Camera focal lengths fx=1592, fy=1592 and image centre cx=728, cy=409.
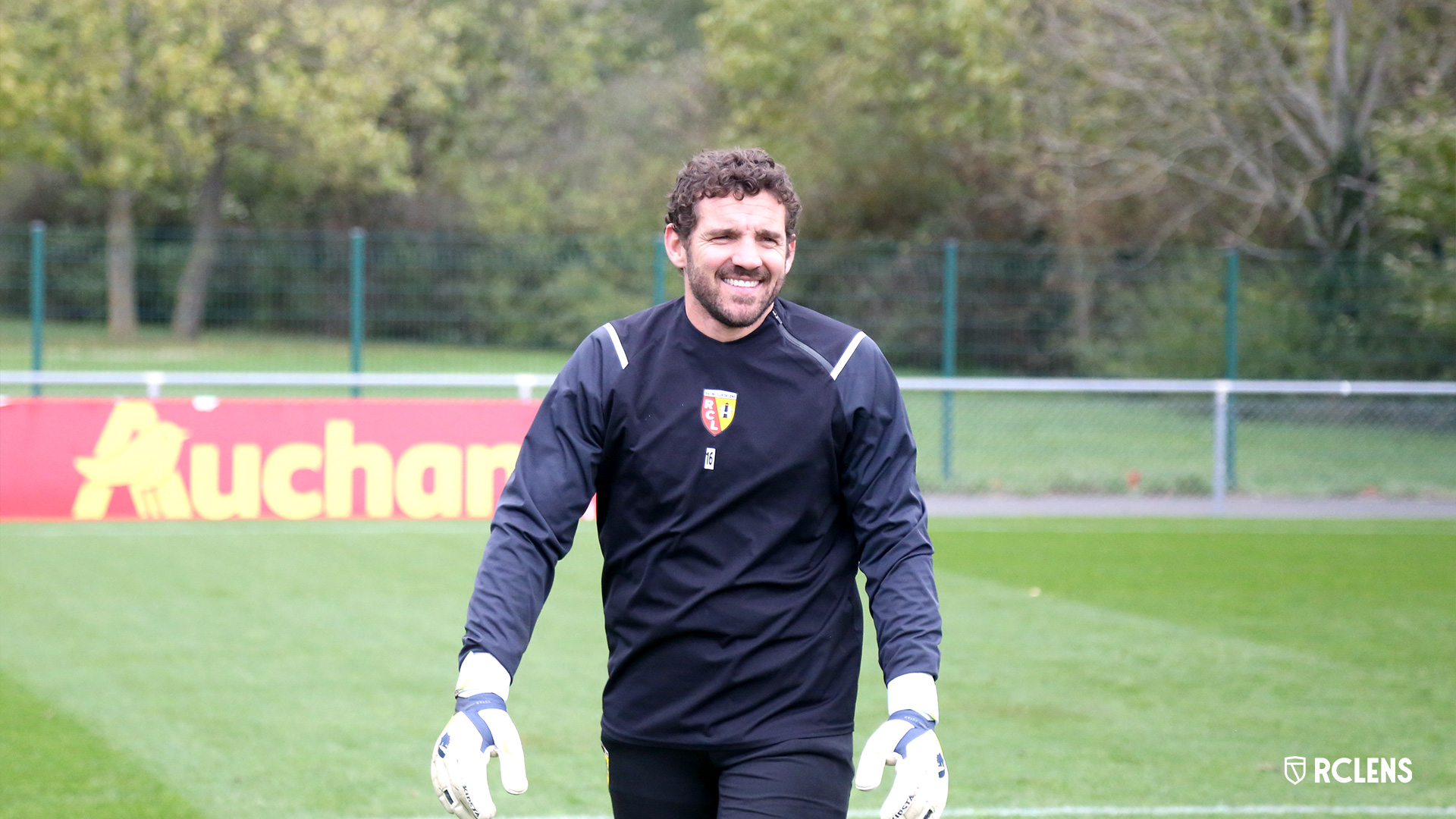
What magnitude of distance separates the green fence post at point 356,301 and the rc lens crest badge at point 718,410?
42.8 ft

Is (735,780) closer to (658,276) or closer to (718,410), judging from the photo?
(718,410)

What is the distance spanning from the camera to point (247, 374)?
15391 mm

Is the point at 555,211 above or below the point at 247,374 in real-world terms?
above

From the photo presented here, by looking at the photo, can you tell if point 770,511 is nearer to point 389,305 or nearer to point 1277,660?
point 1277,660

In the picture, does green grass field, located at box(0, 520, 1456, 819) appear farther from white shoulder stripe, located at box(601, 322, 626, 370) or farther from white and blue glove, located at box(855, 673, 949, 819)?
white and blue glove, located at box(855, 673, 949, 819)

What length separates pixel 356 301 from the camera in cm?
1579

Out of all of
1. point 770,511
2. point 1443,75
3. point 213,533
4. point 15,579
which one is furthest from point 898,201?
point 770,511

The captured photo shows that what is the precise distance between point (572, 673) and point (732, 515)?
5104mm

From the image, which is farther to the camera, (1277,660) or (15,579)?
(15,579)

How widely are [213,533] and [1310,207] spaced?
15963 millimetres

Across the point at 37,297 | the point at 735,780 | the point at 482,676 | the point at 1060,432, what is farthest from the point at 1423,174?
the point at 482,676

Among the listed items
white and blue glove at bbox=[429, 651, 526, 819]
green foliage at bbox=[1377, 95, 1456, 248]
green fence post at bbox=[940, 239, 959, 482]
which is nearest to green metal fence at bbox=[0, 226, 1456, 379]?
green fence post at bbox=[940, 239, 959, 482]

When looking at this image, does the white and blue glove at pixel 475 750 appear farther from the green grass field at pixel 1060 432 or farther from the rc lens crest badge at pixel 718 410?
the green grass field at pixel 1060 432

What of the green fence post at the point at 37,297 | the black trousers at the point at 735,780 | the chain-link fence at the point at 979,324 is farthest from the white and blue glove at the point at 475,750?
the green fence post at the point at 37,297
